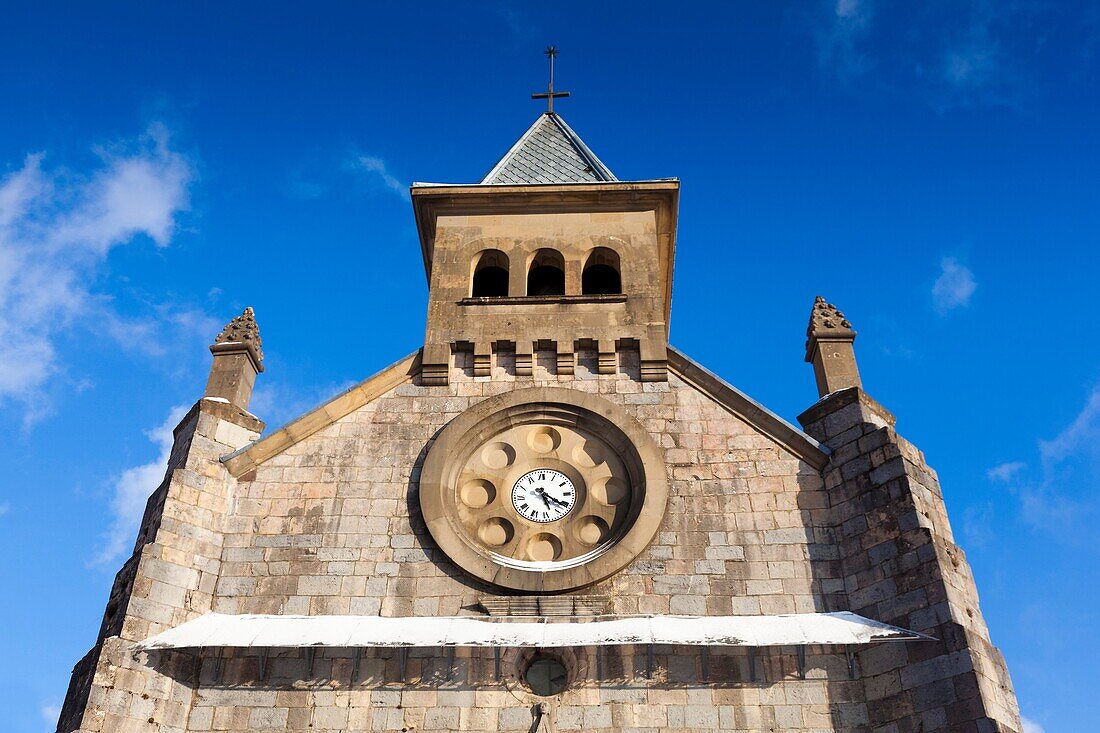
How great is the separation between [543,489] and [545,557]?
119 cm

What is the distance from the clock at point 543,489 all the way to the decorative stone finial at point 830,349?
3360 mm

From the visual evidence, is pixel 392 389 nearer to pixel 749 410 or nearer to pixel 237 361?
pixel 237 361

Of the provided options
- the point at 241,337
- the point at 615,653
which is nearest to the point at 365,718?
the point at 615,653

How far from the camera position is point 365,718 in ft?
43.6

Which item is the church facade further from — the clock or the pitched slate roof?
the pitched slate roof

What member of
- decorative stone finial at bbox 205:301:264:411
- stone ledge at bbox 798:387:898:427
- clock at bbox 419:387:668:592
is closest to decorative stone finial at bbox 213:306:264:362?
decorative stone finial at bbox 205:301:264:411

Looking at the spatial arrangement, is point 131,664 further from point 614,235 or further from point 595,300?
point 614,235

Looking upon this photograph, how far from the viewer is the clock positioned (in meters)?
15.0

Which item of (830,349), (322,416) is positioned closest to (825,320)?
(830,349)

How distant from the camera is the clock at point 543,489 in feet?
49.2

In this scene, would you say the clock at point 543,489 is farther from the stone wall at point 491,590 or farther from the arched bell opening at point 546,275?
the arched bell opening at point 546,275

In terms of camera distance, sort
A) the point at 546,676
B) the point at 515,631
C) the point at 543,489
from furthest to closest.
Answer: the point at 543,489, the point at 546,676, the point at 515,631

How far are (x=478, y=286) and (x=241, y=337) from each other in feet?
16.6

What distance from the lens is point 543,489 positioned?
16375 millimetres
